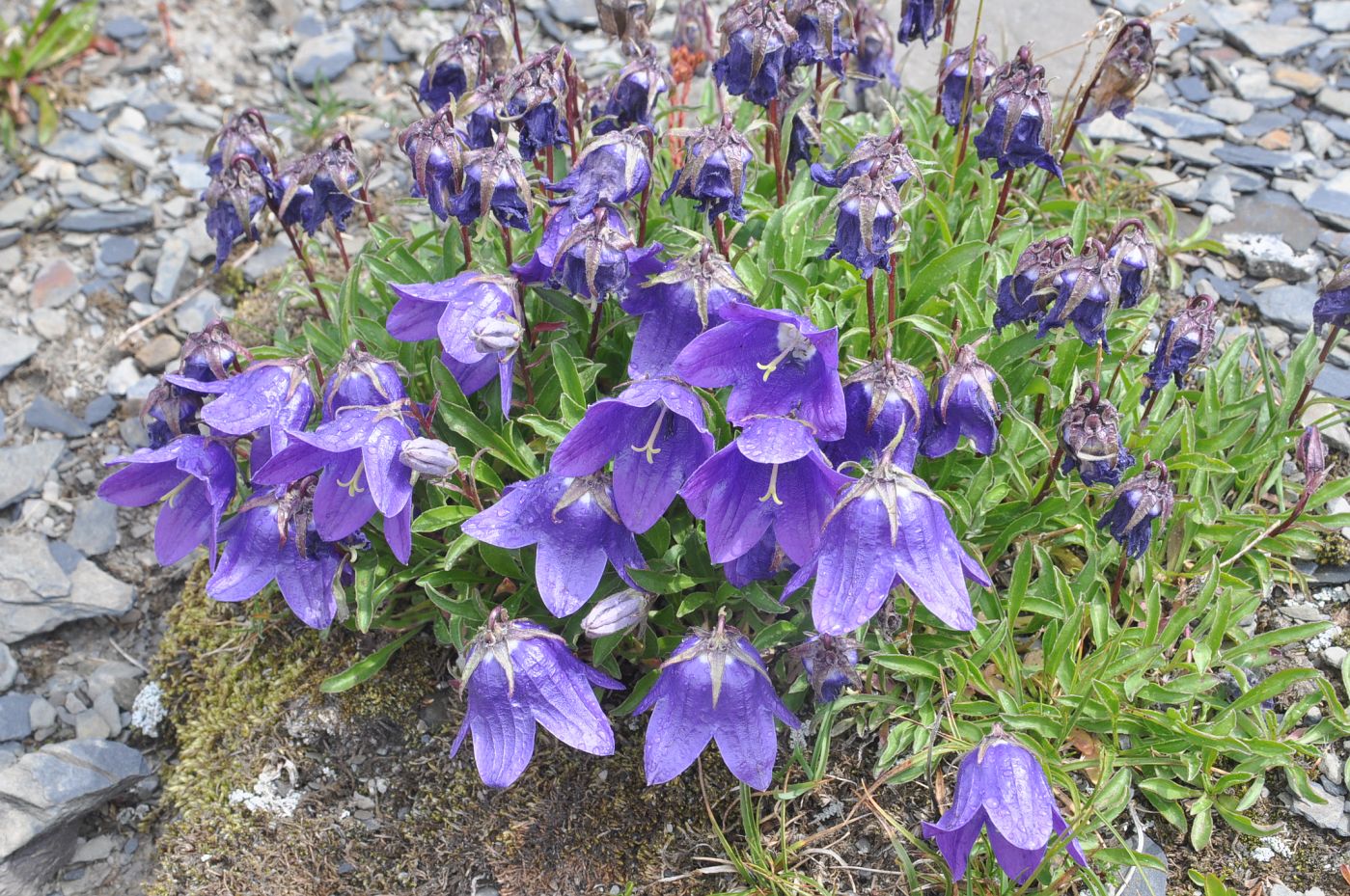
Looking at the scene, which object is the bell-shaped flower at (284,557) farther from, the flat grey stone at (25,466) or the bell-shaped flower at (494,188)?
the flat grey stone at (25,466)

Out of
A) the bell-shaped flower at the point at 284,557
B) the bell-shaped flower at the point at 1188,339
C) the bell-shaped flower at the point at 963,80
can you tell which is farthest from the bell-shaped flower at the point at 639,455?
the bell-shaped flower at the point at 963,80

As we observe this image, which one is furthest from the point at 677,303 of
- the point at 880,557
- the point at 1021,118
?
the point at 1021,118

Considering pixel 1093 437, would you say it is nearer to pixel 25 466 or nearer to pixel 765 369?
pixel 765 369

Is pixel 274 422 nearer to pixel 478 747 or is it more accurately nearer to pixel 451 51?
pixel 478 747

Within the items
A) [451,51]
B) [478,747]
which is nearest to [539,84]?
[451,51]

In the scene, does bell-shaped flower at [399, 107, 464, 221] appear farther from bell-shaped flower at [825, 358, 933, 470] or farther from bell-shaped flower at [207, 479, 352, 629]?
bell-shaped flower at [825, 358, 933, 470]

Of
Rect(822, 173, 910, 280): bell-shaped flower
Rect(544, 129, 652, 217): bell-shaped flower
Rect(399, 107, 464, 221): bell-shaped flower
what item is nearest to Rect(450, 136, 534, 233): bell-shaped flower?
Rect(399, 107, 464, 221): bell-shaped flower
